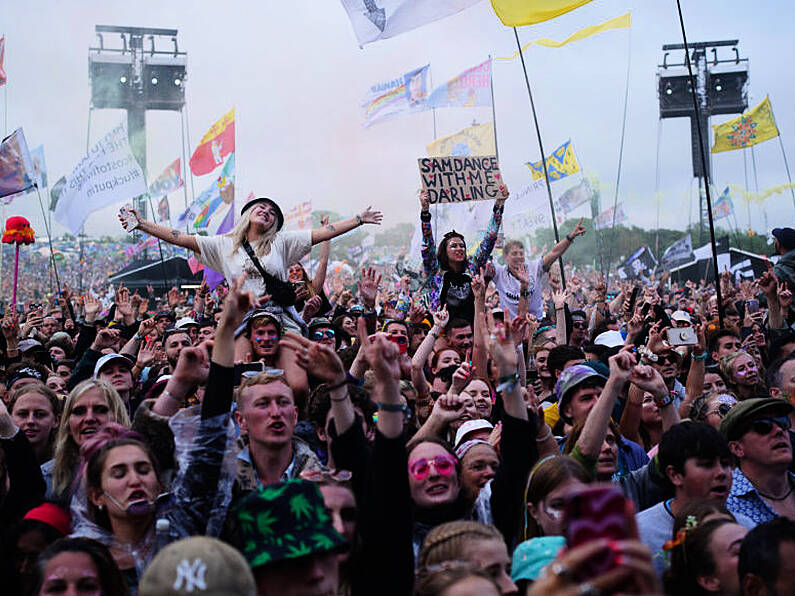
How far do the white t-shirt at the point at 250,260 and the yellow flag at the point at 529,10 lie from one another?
112 inches

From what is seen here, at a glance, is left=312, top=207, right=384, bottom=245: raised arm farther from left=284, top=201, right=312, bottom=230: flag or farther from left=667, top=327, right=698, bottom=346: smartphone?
left=284, top=201, right=312, bottom=230: flag

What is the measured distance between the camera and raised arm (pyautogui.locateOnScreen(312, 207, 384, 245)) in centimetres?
631

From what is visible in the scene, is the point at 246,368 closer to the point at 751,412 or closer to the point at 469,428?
the point at 469,428

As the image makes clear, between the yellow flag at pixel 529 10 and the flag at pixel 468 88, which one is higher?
the flag at pixel 468 88

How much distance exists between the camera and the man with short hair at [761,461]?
3867 mm

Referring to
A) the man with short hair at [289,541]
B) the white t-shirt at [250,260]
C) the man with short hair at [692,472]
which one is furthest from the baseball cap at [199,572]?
the white t-shirt at [250,260]

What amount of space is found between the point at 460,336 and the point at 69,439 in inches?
146

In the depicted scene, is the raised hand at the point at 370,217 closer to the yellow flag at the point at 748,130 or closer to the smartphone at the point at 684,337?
the smartphone at the point at 684,337

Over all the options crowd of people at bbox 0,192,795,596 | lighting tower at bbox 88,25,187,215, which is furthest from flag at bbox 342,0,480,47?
lighting tower at bbox 88,25,187,215

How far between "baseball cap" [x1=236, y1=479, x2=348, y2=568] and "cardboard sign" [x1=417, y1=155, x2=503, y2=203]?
24.9ft

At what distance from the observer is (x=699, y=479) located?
362 centimetres

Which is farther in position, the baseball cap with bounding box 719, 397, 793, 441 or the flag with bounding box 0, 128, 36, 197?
the flag with bounding box 0, 128, 36, 197

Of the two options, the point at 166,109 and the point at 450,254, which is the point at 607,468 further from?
the point at 166,109

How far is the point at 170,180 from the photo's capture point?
20.2 metres
